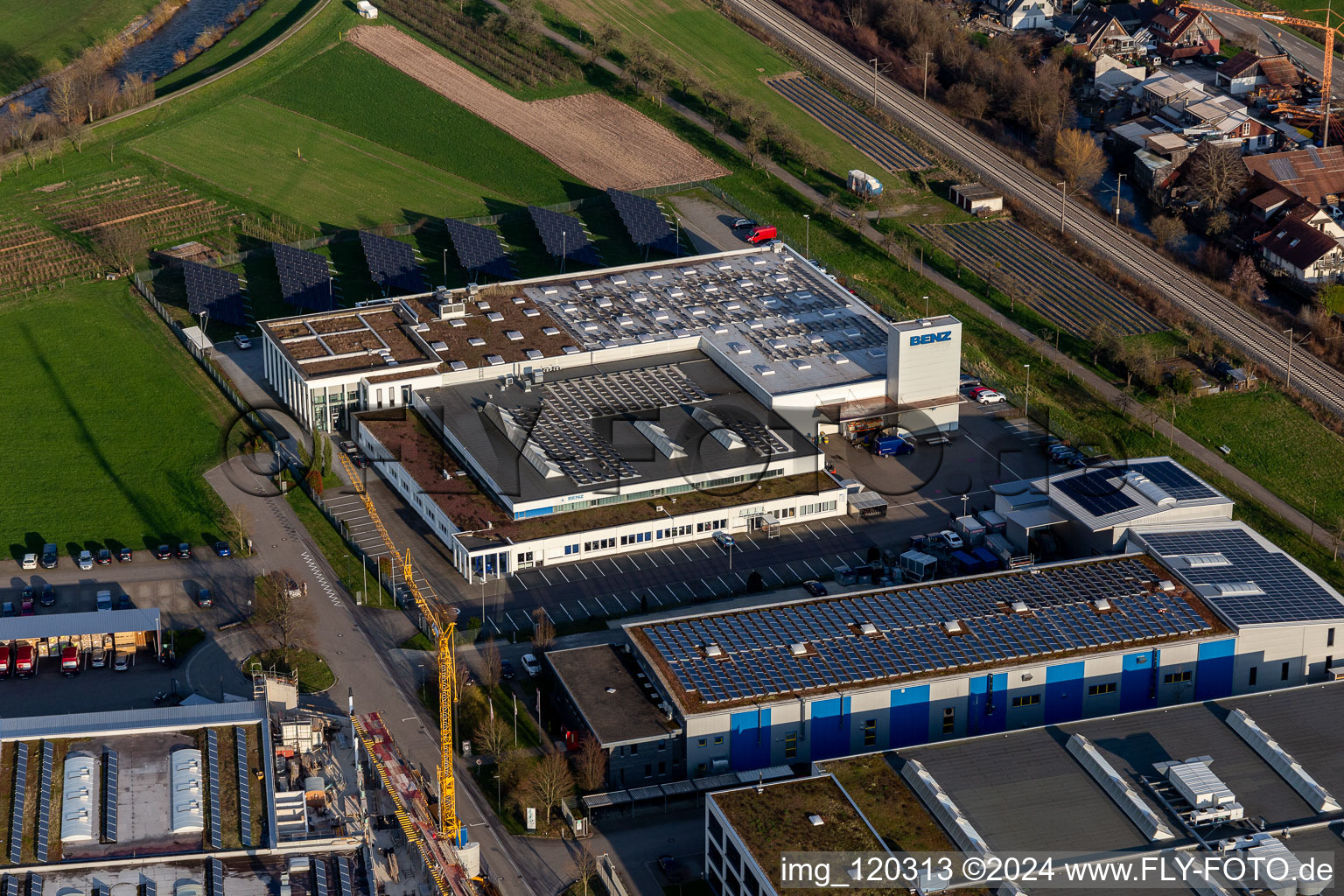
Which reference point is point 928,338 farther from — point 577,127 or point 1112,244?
point 577,127

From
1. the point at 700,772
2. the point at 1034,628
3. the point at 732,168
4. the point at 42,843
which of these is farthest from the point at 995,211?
the point at 42,843

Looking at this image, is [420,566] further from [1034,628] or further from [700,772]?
[1034,628]

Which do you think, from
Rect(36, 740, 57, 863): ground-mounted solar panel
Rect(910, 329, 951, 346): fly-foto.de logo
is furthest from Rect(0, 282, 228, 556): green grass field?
Rect(910, 329, 951, 346): fly-foto.de logo

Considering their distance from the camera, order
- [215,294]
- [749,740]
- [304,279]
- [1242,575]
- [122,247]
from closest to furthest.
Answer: [749,740] → [1242,575] → [215,294] → [304,279] → [122,247]

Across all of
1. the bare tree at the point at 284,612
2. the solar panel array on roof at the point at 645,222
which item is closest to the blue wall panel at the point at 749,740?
the bare tree at the point at 284,612

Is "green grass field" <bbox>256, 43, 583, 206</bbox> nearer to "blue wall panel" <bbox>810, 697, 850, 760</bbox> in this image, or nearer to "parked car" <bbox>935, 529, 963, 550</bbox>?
"parked car" <bbox>935, 529, 963, 550</bbox>

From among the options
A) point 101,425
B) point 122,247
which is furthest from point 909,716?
point 122,247
